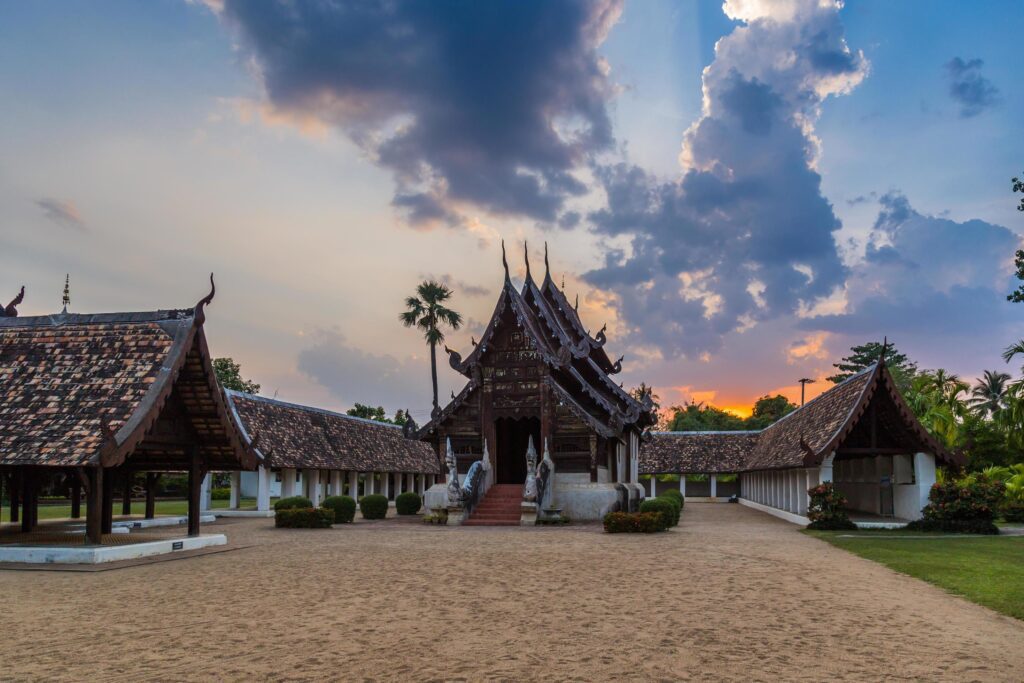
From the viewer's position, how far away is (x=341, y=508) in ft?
91.5

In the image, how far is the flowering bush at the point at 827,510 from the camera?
83.0ft

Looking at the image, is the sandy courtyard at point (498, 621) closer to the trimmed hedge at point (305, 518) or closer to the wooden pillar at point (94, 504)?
the wooden pillar at point (94, 504)

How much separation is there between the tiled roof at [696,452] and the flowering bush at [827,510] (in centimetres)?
2282

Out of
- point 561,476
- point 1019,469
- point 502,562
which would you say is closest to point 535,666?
point 502,562

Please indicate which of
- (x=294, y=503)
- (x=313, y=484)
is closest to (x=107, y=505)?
(x=294, y=503)

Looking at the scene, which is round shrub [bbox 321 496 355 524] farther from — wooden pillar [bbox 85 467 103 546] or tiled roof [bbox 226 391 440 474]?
wooden pillar [bbox 85 467 103 546]

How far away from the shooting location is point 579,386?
30.8m

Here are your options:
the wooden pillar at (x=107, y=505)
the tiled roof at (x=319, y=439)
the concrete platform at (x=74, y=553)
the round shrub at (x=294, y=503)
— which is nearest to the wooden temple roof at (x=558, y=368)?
the round shrub at (x=294, y=503)

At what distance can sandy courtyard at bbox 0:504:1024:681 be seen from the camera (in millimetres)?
7797

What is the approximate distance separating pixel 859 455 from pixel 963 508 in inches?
159

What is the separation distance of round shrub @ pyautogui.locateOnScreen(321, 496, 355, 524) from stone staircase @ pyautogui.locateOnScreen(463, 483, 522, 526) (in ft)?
14.2

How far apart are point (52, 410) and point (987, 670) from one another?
1646 centimetres

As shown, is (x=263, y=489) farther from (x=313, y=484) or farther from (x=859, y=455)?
(x=859, y=455)

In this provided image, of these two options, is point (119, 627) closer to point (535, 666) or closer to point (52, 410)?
point (535, 666)
